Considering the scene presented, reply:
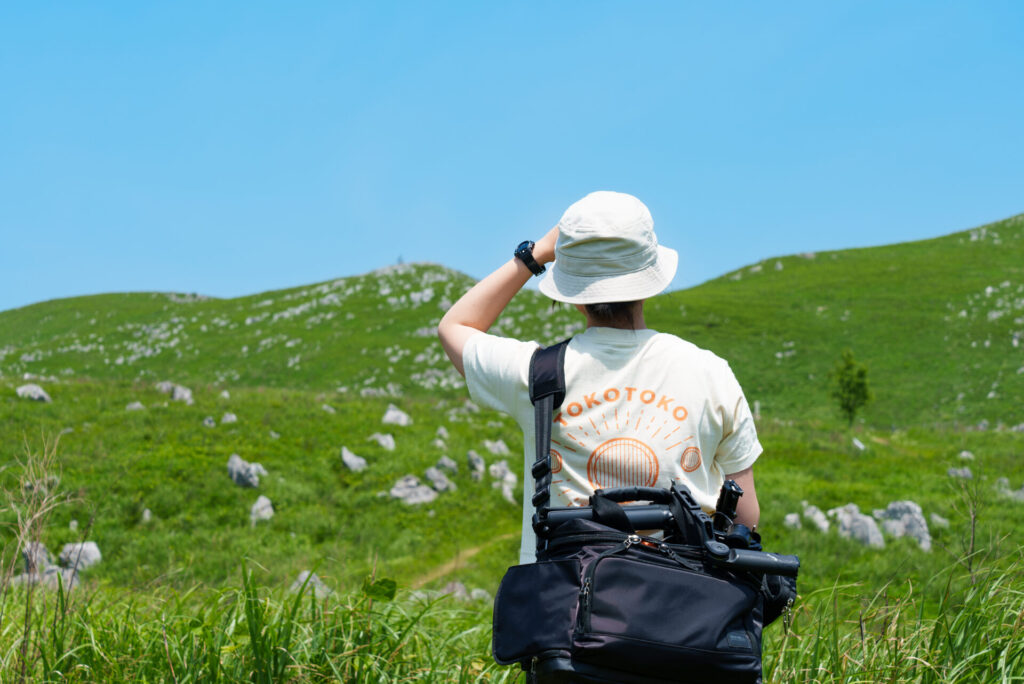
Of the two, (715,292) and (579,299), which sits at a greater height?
Result: (715,292)

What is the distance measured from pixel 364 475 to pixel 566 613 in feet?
43.1

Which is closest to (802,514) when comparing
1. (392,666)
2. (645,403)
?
(392,666)

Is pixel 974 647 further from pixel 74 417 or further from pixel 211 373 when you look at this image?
pixel 211 373

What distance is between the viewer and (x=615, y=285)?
2699 mm

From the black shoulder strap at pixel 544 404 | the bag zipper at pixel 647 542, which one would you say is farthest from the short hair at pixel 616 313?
the bag zipper at pixel 647 542

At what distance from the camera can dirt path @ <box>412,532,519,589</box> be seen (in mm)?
11134

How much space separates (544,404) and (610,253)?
0.65 metres

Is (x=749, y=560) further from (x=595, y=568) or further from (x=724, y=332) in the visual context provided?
(x=724, y=332)

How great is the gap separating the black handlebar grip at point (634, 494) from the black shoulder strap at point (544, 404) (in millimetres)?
208

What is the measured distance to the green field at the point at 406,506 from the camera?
166 inches

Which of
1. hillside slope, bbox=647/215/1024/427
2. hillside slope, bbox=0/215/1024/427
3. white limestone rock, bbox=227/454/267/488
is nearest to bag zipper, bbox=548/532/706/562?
white limestone rock, bbox=227/454/267/488

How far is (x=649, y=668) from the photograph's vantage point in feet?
7.52

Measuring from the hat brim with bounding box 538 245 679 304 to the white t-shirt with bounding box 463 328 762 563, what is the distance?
0.14 meters

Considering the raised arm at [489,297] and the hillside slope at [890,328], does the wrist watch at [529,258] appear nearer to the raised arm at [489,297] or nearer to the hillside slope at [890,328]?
the raised arm at [489,297]
